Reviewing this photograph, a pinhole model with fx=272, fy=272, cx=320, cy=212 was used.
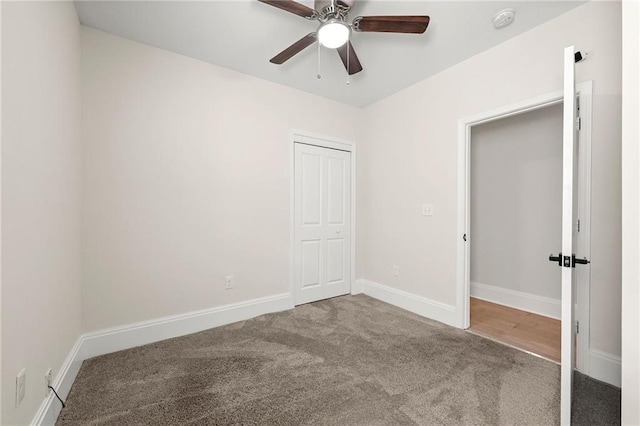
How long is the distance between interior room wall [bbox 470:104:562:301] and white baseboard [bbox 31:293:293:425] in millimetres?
2738

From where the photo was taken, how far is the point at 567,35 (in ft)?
6.63

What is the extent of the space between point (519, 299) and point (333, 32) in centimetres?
360

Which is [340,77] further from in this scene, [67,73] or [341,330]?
[341,330]

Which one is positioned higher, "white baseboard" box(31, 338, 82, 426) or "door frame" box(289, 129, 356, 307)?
"door frame" box(289, 129, 356, 307)

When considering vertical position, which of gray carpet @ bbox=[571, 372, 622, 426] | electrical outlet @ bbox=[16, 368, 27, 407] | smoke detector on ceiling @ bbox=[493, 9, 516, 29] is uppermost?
smoke detector on ceiling @ bbox=[493, 9, 516, 29]

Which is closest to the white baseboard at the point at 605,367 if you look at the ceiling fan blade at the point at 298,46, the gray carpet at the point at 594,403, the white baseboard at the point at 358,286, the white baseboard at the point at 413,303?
the gray carpet at the point at 594,403

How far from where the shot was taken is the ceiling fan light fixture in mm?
1694

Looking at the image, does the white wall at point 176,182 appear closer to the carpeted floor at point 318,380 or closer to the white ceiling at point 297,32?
the white ceiling at point 297,32

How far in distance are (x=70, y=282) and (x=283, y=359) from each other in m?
1.61

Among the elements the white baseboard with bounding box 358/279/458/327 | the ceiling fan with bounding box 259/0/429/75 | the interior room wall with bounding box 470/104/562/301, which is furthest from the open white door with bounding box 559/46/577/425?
the interior room wall with bounding box 470/104/562/301

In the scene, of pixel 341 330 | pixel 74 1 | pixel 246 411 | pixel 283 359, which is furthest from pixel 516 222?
pixel 74 1

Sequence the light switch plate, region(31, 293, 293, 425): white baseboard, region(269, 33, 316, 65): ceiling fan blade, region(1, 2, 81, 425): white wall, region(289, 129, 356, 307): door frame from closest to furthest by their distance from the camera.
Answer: region(1, 2, 81, 425): white wall < region(31, 293, 293, 425): white baseboard < region(269, 33, 316, 65): ceiling fan blade < the light switch plate < region(289, 129, 356, 307): door frame

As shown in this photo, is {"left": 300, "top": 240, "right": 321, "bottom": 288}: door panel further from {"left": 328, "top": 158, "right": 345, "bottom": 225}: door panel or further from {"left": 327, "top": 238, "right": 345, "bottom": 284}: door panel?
{"left": 328, "top": 158, "right": 345, "bottom": 225}: door panel

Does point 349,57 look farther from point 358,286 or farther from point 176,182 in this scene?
point 358,286
